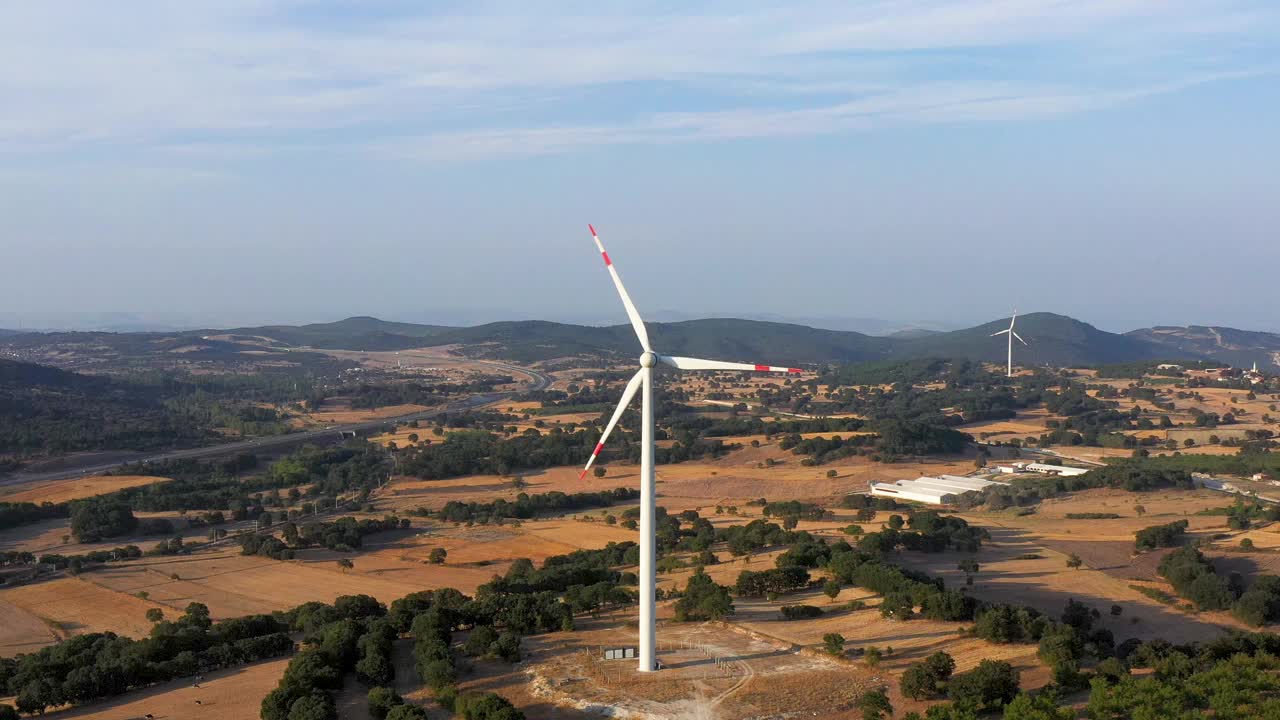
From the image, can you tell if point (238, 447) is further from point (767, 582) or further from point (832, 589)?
point (832, 589)

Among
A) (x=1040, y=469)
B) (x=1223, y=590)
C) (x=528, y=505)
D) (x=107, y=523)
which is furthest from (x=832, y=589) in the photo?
(x=1040, y=469)

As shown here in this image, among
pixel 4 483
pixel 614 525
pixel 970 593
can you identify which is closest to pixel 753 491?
pixel 614 525

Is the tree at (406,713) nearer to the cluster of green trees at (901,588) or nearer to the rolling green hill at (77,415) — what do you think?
the cluster of green trees at (901,588)

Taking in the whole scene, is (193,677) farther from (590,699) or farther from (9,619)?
(9,619)

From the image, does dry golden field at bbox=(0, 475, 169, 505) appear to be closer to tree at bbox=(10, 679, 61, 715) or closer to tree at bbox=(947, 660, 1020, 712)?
tree at bbox=(10, 679, 61, 715)

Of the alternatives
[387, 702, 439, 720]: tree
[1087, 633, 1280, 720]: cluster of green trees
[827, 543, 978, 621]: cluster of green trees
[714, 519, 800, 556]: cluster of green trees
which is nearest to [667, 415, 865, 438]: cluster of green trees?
[714, 519, 800, 556]: cluster of green trees

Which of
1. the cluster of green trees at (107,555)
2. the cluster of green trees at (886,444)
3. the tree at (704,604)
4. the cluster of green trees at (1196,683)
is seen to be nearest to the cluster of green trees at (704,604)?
the tree at (704,604)
